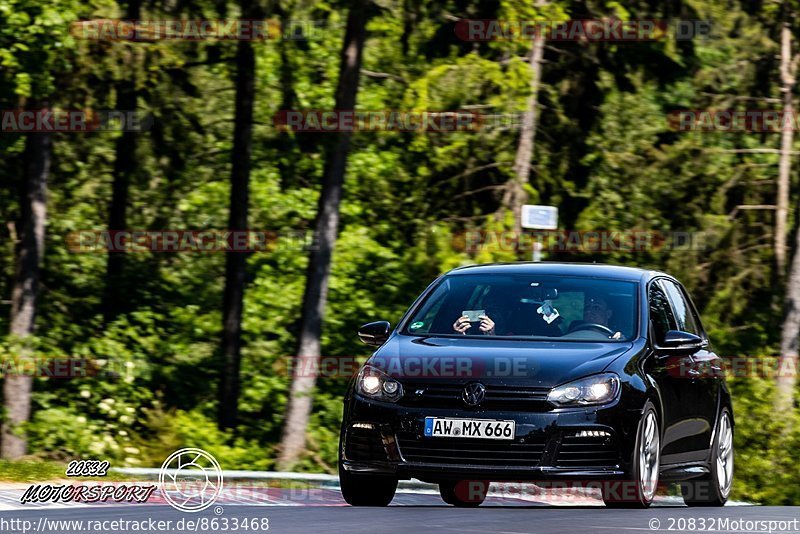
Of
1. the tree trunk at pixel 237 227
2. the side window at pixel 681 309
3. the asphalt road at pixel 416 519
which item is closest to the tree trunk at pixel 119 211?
the tree trunk at pixel 237 227

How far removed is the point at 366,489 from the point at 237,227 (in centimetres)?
2036

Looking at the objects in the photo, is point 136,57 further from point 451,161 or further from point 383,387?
point 383,387

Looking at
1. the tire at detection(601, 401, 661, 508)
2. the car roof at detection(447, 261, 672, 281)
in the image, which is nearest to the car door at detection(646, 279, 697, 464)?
the car roof at detection(447, 261, 672, 281)

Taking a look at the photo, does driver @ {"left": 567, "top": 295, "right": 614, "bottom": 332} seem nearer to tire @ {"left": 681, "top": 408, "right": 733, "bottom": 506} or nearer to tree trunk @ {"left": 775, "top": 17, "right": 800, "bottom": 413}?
tire @ {"left": 681, "top": 408, "right": 733, "bottom": 506}

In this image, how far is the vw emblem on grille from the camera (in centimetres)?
1009

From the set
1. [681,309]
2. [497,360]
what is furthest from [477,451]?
[681,309]

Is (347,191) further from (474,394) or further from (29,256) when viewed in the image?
(474,394)

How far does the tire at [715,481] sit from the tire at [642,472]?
1655 millimetres

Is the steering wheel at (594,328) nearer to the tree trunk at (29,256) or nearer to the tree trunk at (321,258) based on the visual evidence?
the tree trunk at (321,258)

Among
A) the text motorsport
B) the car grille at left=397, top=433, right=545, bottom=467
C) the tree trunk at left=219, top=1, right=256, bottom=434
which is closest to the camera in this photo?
the car grille at left=397, top=433, right=545, bottom=467

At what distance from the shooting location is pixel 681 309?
1277cm

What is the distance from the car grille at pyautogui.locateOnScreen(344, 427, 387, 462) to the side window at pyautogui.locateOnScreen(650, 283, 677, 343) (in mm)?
2305

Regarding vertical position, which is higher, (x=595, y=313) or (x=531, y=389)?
(x=595, y=313)

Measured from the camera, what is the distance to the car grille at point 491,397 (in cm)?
1006
